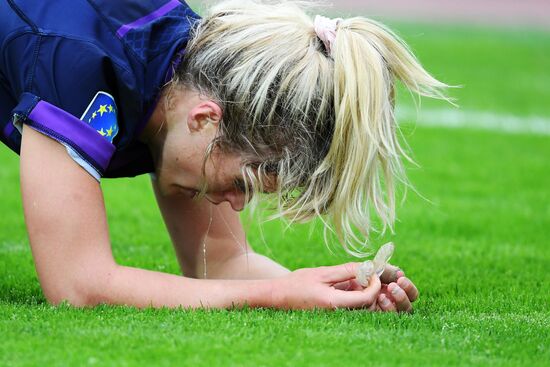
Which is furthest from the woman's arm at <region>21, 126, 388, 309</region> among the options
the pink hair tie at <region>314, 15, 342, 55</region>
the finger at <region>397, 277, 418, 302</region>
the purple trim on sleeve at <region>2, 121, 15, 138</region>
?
the pink hair tie at <region>314, 15, 342, 55</region>

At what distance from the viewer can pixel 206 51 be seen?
365 centimetres

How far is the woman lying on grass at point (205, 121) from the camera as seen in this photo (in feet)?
11.4

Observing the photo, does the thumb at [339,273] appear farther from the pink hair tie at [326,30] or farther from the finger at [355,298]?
the pink hair tie at [326,30]

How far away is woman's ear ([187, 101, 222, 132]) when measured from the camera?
3.59 metres

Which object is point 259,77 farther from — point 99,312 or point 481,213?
point 481,213

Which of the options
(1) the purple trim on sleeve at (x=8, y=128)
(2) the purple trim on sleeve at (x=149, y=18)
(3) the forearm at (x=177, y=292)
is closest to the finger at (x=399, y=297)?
(3) the forearm at (x=177, y=292)

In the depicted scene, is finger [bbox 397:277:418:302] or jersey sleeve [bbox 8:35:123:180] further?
finger [bbox 397:277:418:302]

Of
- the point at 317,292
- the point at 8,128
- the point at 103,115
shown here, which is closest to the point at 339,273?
the point at 317,292

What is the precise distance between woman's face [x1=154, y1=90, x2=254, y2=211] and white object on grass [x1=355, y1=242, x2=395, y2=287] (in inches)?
18.0

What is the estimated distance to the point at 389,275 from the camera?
3.82 meters

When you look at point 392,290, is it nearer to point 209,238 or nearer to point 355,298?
point 355,298

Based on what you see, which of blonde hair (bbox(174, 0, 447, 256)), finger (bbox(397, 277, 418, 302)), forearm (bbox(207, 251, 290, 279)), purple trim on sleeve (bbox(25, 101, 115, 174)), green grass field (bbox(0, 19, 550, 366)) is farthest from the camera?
forearm (bbox(207, 251, 290, 279))

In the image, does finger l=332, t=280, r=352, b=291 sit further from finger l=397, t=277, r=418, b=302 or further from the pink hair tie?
the pink hair tie

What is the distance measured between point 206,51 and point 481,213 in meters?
3.37
